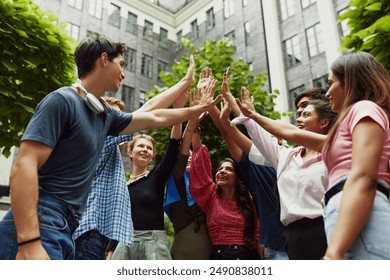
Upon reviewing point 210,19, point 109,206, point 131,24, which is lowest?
point 109,206

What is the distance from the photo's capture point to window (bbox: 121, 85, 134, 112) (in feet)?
51.4

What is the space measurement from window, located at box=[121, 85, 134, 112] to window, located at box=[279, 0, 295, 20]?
23.3ft

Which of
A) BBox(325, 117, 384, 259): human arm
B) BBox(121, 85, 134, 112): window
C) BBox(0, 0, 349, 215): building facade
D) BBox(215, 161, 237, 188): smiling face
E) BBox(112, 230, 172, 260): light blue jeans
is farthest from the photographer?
BBox(121, 85, 134, 112): window

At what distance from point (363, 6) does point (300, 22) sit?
28.4 ft

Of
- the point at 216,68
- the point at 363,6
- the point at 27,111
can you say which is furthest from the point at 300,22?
the point at 27,111

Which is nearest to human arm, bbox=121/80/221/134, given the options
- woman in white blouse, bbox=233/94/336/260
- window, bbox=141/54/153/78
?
woman in white blouse, bbox=233/94/336/260

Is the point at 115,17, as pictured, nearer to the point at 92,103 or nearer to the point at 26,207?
the point at 92,103

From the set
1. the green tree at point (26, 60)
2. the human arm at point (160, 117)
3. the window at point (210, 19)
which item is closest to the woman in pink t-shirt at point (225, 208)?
the human arm at point (160, 117)

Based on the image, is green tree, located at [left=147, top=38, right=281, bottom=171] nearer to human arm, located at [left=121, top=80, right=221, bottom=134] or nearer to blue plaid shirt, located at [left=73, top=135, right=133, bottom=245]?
human arm, located at [left=121, top=80, right=221, bottom=134]

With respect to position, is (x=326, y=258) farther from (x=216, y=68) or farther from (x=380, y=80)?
(x=216, y=68)

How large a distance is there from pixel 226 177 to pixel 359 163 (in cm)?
218

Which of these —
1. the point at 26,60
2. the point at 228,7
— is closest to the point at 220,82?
the point at 26,60

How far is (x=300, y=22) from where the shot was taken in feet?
39.6

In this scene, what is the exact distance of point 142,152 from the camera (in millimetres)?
3328
